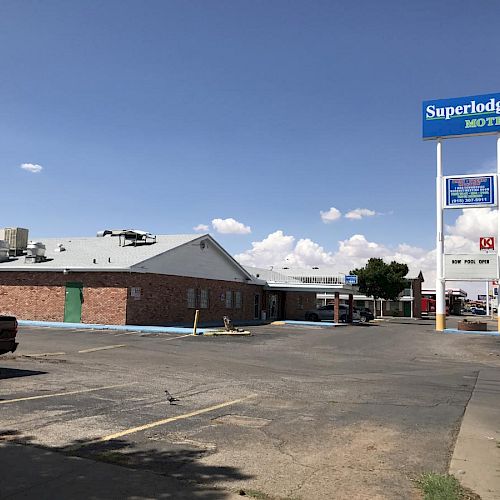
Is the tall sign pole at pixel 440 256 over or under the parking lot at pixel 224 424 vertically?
over

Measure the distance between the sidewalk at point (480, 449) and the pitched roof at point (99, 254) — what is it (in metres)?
21.3

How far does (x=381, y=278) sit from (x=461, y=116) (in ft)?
104

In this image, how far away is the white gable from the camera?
1194 inches

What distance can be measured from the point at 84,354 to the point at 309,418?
1023 centimetres

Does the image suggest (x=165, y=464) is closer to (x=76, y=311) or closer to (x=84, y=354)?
(x=84, y=354)

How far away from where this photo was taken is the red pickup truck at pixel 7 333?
12020 mm

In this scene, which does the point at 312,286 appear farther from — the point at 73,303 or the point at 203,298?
the point at 73,303

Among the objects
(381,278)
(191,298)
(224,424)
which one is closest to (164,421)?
(224,424)

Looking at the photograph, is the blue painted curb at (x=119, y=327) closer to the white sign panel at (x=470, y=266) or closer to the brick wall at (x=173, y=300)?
the brick wall at (x=173, y=300)

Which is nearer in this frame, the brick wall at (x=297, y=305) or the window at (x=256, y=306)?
the window at (x=256, y=306)

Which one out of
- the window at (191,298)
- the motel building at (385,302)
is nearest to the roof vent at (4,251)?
the window at (191,298)

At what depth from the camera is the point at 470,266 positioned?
110ft

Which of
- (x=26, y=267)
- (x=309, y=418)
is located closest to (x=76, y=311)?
(x=26, y=267)

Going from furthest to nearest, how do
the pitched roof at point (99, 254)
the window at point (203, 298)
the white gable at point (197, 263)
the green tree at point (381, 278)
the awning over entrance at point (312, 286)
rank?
the green tree at point (381, 278) → the awning over entrance at point (312, 286) → the window at point (203, 298) → the white gable at point (197, 263) → the pitched roof at point (99, 254)
